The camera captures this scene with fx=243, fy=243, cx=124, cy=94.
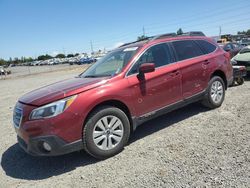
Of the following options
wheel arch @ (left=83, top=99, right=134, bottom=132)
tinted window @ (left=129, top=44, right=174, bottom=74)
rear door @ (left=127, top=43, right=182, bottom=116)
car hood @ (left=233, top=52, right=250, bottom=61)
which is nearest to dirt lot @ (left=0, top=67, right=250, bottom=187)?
wheel arch @ (left=83, top=99, right=134, bottom=132)

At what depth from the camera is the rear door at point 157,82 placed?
419 centimetres

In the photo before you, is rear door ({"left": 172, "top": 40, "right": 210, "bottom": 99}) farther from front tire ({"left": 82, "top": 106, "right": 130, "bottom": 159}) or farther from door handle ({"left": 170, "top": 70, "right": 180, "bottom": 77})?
front tire ({"left": 82, "top": 106, "right": 130, "bottom": 159})

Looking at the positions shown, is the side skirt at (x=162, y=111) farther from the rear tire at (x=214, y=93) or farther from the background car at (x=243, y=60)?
the background car at (x=243, y=60)

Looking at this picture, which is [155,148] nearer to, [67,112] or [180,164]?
[180,164]

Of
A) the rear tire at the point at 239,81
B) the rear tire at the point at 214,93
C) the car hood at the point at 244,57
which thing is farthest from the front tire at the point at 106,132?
the car hood at the point at 244,57

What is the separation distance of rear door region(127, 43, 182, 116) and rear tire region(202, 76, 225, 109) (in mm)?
1017

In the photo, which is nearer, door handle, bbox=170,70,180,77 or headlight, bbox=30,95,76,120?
headlight, bbox=30,95,76,120

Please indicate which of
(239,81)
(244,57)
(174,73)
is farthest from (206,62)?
(244,57)

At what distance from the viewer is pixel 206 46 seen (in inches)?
225

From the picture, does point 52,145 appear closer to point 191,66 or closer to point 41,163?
point 41,163

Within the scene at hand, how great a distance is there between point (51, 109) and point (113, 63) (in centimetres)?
173

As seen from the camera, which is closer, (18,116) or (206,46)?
(18,116)

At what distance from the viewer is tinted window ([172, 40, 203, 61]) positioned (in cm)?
504

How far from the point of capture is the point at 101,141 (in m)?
3.81
